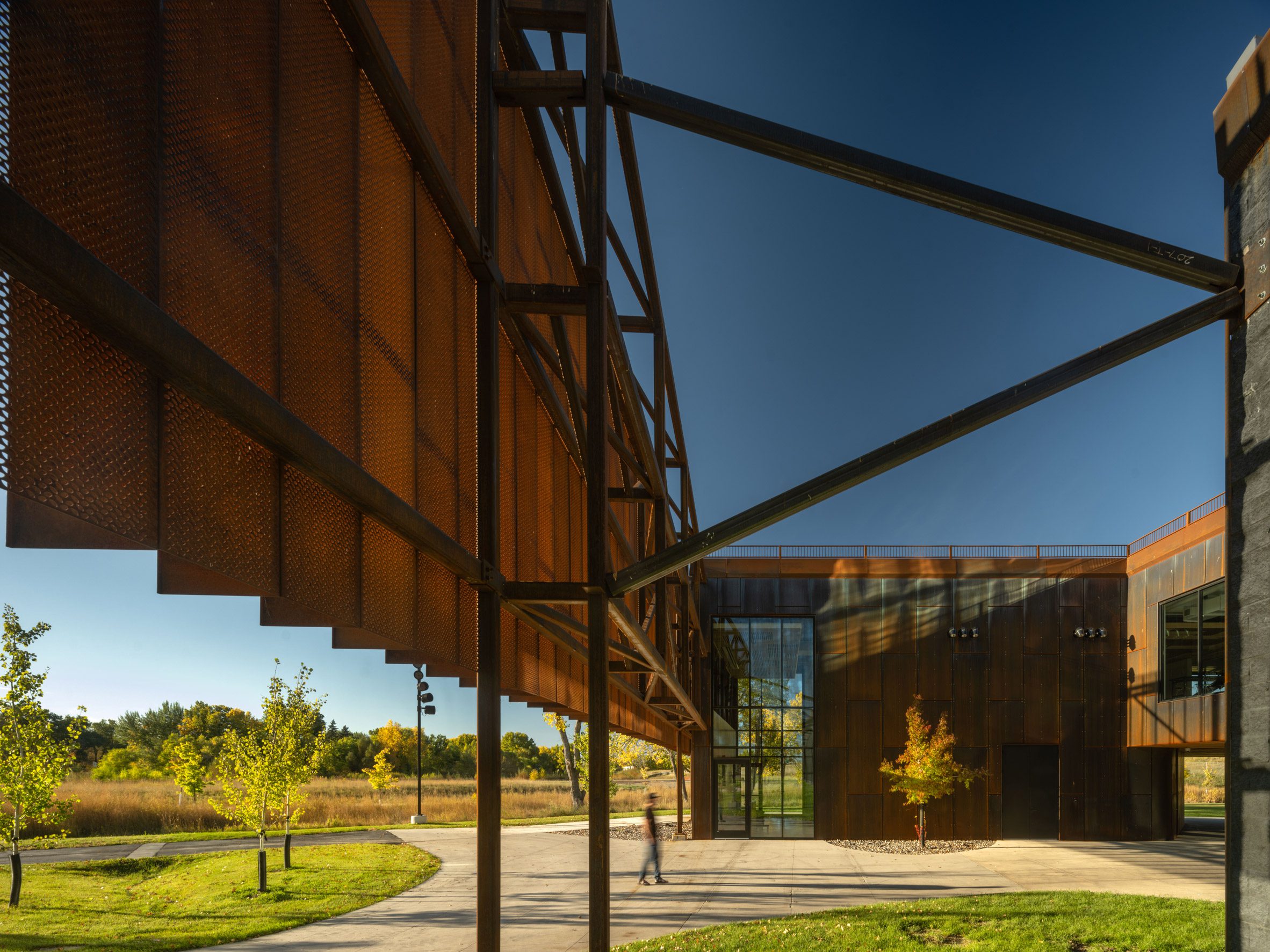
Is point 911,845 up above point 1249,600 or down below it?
below

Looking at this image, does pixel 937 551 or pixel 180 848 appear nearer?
pixel 180 848

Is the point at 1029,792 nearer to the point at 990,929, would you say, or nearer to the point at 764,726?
the point at 764,726

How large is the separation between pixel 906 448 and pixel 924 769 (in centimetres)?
2483

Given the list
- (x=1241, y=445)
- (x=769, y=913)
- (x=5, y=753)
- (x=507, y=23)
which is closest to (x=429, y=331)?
(x=507, y=23)

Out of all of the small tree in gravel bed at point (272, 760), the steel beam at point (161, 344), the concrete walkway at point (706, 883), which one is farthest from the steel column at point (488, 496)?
the small tree in gravel bed at point (272, 760)

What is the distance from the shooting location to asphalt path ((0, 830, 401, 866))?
25.0m

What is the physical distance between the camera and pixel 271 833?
30.9 metres

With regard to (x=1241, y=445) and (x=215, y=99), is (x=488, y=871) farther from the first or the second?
(x=1241, y=445)

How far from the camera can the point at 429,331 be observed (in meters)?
6.04

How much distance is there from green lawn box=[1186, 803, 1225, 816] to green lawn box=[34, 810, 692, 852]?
29.5 meters

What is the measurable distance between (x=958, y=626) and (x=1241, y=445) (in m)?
27.0

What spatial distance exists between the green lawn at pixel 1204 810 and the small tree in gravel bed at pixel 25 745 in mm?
51621

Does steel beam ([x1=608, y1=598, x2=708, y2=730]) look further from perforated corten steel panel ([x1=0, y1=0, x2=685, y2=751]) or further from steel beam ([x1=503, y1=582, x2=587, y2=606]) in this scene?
perforated corten steel panel ([x1=0, y1=0, x2=685, y2=751])

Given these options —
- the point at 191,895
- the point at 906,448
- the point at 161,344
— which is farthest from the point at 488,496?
the point at 191,895
